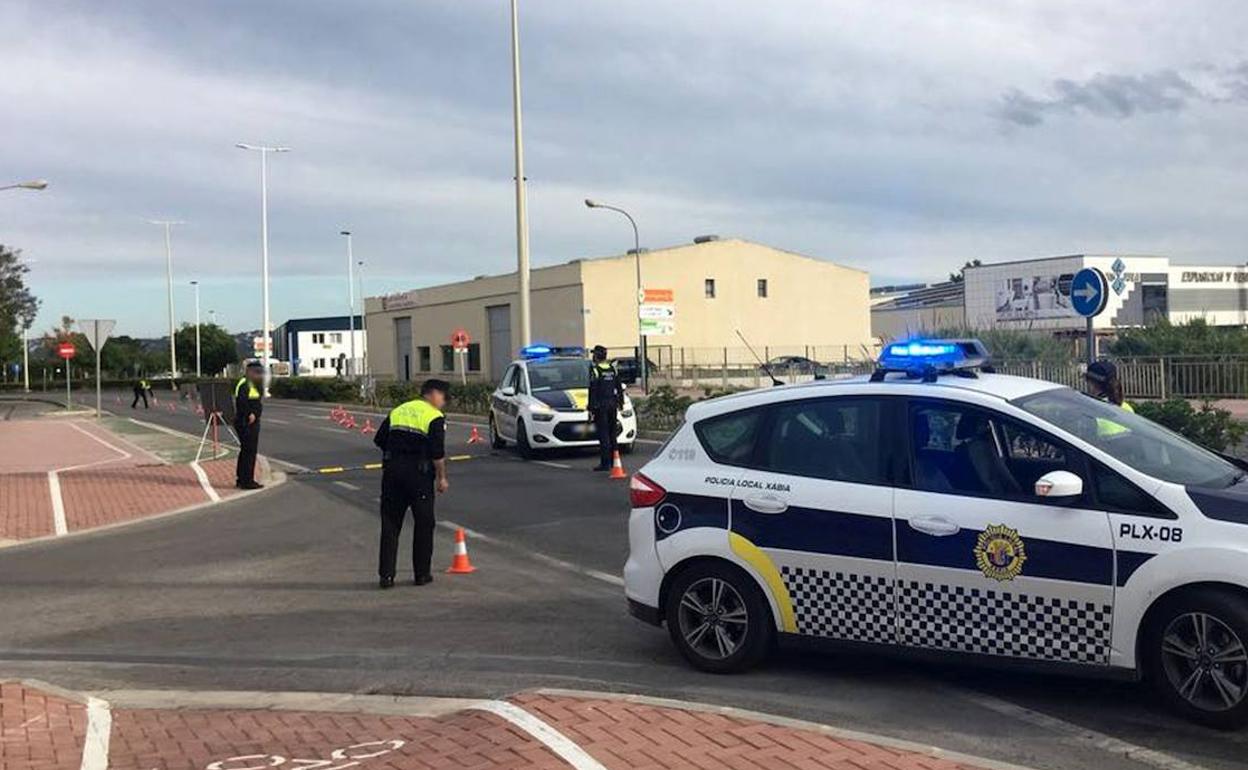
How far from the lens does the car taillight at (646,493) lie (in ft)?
21.3

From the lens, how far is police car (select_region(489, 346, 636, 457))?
1920 cm

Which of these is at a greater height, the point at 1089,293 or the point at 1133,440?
the point at 1089,293

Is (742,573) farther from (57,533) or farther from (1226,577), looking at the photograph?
(57,533)

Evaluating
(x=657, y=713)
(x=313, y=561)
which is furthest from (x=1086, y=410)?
(x=313, y=561)

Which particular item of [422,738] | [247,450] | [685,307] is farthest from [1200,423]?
[685,307]

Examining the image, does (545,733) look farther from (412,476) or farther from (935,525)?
(412,476)

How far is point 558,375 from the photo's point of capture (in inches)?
804

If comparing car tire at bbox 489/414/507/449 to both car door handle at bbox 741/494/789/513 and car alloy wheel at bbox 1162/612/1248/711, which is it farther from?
car alloy wheel at bbox 1162/612/1248/711

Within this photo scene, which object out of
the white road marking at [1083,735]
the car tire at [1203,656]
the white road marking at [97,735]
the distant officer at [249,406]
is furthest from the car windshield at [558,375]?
the car tire at [1203,656]

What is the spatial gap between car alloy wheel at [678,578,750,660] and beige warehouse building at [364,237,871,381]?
53.1 meters

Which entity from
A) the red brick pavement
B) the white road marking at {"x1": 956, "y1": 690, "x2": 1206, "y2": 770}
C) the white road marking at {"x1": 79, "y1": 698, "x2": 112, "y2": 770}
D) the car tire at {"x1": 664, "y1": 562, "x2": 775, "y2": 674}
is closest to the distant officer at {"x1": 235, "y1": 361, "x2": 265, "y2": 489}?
the red brick pavement

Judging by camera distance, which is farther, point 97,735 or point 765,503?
point 765,503

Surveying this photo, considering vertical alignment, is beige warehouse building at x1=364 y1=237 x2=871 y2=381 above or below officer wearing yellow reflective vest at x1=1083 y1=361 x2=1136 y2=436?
above

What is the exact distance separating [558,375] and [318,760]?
1562 cm
